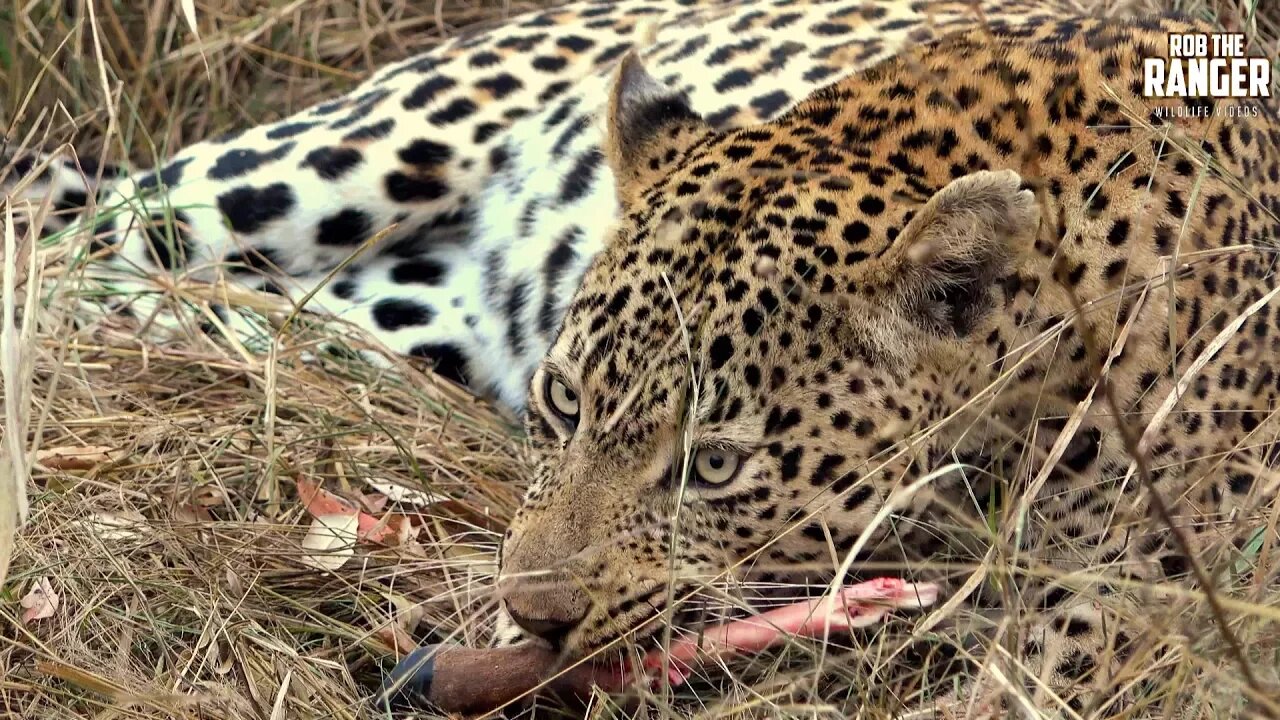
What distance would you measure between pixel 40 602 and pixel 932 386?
2.05 meters

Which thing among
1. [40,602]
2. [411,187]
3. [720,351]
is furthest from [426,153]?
[720,351]

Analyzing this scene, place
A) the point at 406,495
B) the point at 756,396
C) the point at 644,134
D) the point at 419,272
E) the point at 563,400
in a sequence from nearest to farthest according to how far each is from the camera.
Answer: the point at 756,396 < the point at 563,400 < the point at 644,134 < the point at 406,495 < the point at 419,272

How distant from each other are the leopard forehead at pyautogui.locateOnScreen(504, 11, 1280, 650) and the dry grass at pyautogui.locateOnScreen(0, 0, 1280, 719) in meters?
0.40

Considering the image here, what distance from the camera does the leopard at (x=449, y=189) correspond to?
17.4 ft

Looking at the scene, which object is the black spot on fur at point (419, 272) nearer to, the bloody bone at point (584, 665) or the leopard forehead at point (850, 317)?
the leopard forehead at point (850, 317)

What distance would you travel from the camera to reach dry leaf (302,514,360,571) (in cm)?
394

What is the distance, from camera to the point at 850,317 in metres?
3.22

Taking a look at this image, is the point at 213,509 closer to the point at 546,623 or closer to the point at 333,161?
the point at 546,623

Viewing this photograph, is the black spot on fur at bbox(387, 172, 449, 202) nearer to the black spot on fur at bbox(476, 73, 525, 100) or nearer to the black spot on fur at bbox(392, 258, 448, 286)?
the black spot on fur at bbox(392, 258, 448, 286)

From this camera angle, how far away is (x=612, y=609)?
321 centimetres

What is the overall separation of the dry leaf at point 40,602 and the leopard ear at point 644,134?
5.28 feet

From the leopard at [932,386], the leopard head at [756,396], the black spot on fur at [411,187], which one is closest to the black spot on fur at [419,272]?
the black spot on fur at [411,187]

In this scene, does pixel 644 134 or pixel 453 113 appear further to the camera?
pixel 453 113

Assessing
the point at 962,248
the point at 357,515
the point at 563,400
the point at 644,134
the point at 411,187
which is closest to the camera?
the point at 962,248
